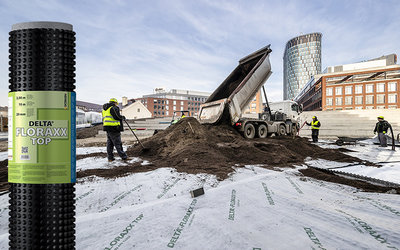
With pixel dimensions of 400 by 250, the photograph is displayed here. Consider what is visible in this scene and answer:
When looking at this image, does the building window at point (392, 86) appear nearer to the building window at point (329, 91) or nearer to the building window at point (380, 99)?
the building window at point (380, 99)

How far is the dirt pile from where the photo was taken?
490 centimetres

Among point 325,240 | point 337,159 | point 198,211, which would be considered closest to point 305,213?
point 325,240

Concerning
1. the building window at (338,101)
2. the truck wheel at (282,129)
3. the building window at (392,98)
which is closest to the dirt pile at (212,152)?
the truck wheel at (282,129)

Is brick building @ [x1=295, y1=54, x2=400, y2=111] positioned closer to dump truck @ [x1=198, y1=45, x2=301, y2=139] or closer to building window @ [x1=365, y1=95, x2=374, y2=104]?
building window @ [x1=365, y1=95, x2=374, y2=104]

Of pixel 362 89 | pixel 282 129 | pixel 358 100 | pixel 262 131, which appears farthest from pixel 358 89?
pixel 262 131

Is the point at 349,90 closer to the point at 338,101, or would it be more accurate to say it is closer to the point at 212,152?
the point at 338,101

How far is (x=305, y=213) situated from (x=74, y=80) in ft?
8.52

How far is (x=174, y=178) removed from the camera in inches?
148

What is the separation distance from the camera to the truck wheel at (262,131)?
34.0 ft

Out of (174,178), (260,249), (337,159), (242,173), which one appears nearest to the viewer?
(260,249)

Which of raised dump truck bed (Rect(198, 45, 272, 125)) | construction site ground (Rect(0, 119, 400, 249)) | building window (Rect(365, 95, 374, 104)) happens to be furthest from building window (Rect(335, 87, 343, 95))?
construction site ground (Rect(0, 119, 400, 249))

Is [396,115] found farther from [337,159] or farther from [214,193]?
[214,193]

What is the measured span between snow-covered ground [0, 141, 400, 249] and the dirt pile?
1.05m

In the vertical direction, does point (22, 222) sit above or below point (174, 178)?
above
